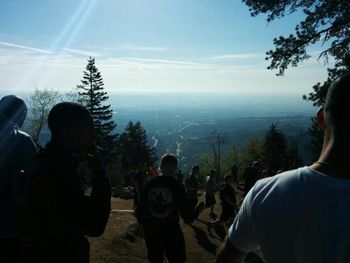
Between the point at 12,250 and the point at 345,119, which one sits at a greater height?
the point at 345,119

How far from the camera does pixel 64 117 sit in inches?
107

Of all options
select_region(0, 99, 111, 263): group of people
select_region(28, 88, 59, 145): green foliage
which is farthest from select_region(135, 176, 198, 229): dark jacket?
select_region(28, 88, 59, 145): green foliage

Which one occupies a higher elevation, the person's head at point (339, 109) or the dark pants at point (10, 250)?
the person's head at point (339, 109)

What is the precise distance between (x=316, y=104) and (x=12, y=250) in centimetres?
1439

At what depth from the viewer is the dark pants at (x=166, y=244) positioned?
5.38m

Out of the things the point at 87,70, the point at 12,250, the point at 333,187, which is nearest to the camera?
the point at 333,187

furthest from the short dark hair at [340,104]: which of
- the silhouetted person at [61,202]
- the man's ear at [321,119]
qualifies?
the silhouetted person at [61,202]

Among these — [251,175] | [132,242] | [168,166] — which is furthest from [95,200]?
[251,175]

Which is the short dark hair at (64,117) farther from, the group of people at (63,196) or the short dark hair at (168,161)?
the short dark hair at (168,161)

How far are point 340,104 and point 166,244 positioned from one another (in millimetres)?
4248

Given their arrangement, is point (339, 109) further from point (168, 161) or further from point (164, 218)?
point (168, 161)

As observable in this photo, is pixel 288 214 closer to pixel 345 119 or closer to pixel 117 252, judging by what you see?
pixel 345 119

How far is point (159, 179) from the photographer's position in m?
5.54

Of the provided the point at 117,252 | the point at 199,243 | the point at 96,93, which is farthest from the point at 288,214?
the point at 96,93
